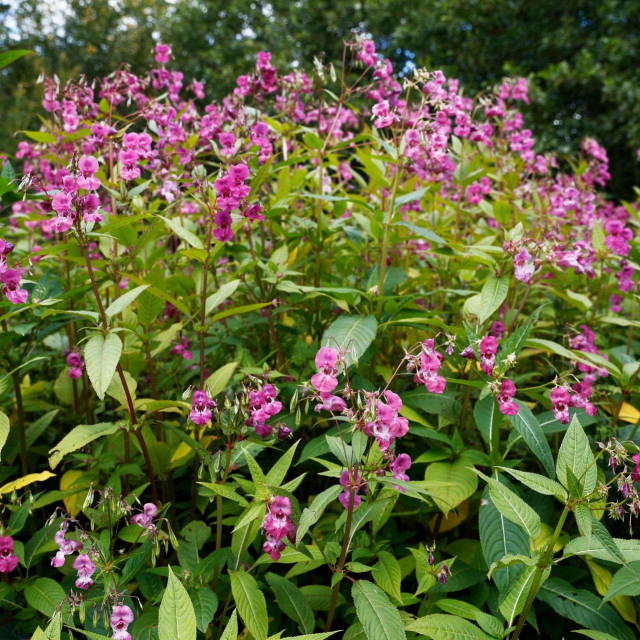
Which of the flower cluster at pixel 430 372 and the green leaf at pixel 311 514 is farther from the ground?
the flower cluster at pixel 430 372

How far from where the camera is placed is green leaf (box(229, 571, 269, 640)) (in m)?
1.55

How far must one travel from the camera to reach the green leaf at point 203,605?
1646 mm

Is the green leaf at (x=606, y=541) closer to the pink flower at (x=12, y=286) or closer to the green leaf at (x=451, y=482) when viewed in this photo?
the green leaf at (x=451, y=482)

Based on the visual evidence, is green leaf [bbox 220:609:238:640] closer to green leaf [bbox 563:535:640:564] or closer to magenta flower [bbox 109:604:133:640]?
magenta flower [bbox 109:604:133:640]

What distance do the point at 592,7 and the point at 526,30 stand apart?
1653mm

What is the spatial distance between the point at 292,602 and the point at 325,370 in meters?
0.81

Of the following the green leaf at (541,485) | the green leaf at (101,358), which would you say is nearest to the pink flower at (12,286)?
the green leaf at (101,358)

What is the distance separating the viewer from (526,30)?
15.7 meters

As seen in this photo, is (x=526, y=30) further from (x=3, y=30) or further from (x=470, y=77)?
(x=3, y=30)

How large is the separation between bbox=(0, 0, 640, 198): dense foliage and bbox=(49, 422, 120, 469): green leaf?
8061 mm

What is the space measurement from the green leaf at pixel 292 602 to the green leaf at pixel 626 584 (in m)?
0.87

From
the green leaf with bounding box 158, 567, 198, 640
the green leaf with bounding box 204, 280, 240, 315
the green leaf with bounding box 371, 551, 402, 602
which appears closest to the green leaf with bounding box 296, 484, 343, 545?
the green leaf with bounding box 158, 567, 198, 640

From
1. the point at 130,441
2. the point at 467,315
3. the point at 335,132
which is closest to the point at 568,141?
the point at 335,132

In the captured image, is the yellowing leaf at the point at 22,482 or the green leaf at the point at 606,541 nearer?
the green leaf at the point at 606,541
